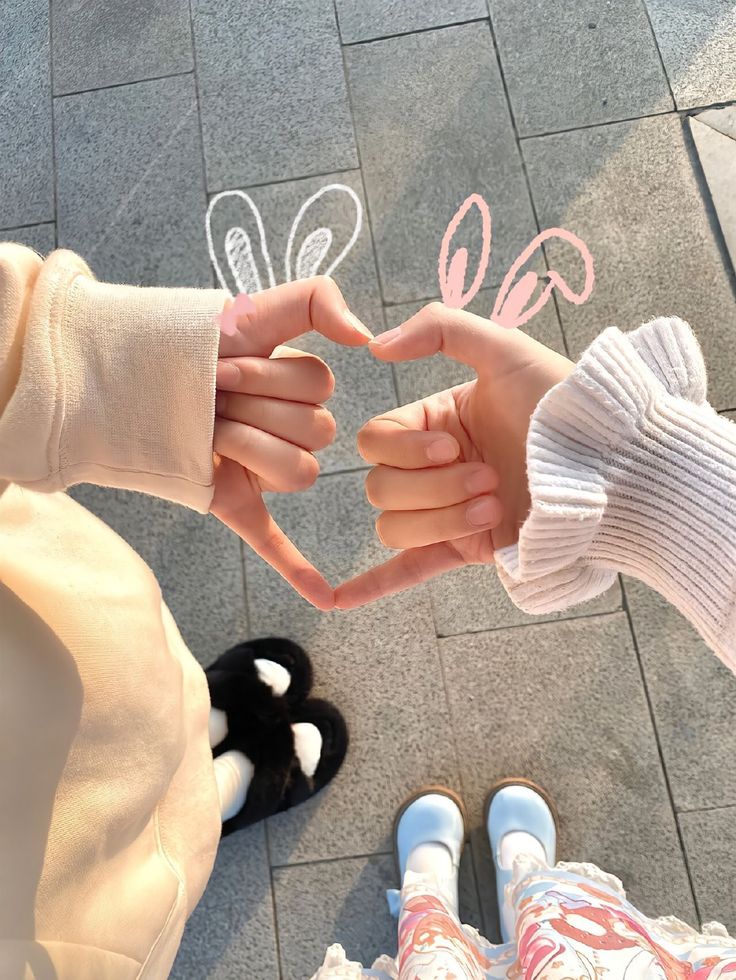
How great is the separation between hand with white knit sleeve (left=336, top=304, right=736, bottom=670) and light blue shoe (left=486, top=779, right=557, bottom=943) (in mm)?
685

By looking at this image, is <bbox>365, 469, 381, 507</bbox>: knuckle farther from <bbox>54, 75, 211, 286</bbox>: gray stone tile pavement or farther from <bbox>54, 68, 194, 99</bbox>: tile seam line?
<bbox>54, 68, 194, 99</bbox>: tile seam line

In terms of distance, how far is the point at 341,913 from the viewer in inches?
56.4

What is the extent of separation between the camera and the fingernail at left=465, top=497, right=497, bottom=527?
2.69 ft

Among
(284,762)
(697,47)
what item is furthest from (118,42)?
(284,762)

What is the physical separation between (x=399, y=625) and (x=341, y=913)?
556 mm

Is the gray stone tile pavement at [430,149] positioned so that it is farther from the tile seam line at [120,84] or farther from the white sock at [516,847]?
the white sock at [516,847]

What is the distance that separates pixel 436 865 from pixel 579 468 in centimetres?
92

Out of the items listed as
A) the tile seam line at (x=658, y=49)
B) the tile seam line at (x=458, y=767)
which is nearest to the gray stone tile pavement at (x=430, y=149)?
the tile seam line at (x=658, y=49)

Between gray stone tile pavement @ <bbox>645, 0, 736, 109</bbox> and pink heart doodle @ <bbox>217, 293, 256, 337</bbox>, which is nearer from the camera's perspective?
pink heart doodle @ <bbox>217, 293, 256, 337</bbox>

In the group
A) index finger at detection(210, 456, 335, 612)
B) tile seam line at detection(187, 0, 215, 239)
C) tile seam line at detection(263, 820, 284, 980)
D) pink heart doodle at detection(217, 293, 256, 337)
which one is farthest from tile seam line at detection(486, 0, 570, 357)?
tile seam line at detection(263, 820, 284, 980)

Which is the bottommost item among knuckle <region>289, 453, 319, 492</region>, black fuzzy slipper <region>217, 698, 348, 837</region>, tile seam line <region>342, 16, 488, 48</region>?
black fuzzy slipper <region>217, 698, 348, 837</region>

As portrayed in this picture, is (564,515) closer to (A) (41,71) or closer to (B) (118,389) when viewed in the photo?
(B) (118,389)

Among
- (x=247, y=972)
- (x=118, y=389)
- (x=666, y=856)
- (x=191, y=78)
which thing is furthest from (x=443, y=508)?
(x=191, y=78)

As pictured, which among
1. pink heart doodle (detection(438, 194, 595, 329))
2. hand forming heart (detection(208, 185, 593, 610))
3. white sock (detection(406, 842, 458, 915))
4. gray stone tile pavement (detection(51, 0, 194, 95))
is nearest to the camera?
hand forming heart (detection(208, 185, 593, 610))
